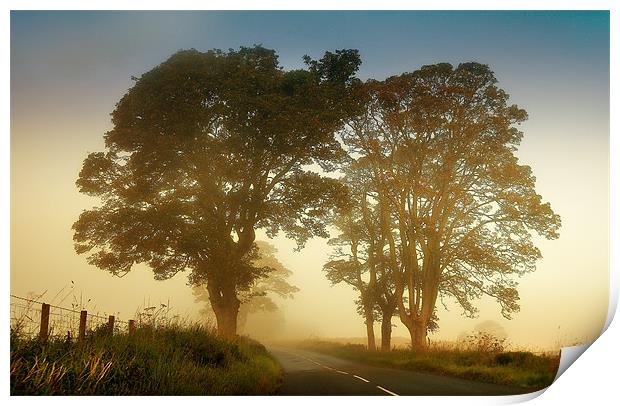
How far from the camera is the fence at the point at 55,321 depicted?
8.09 m

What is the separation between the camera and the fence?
8.09 metres

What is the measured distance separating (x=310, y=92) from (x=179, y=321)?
13.3ft

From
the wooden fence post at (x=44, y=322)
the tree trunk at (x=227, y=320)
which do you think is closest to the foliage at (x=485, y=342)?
the tree trunk at (x=227, y=320)

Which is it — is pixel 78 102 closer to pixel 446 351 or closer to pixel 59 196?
pixel 59 196

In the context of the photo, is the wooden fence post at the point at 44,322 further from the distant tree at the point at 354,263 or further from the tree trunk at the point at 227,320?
the distant tree at the point at 354,263

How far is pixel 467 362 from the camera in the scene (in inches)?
418

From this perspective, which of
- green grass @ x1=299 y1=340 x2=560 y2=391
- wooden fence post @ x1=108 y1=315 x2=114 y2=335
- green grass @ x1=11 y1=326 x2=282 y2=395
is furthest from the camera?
green grass @ x1=299 y1=340 x2=560 y2=391

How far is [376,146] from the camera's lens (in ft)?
34.4

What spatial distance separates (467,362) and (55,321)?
6.27 metres

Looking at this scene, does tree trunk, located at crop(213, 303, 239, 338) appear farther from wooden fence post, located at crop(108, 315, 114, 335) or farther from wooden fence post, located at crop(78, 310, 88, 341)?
wooden fence post, located at crop(78, 310, 88, 341)

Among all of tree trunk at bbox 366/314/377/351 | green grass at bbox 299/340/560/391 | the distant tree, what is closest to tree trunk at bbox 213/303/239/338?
green grass at bbox 299/340/560/391

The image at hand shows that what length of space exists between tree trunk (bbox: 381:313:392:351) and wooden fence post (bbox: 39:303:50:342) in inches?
201

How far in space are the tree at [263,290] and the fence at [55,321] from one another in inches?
44.9
